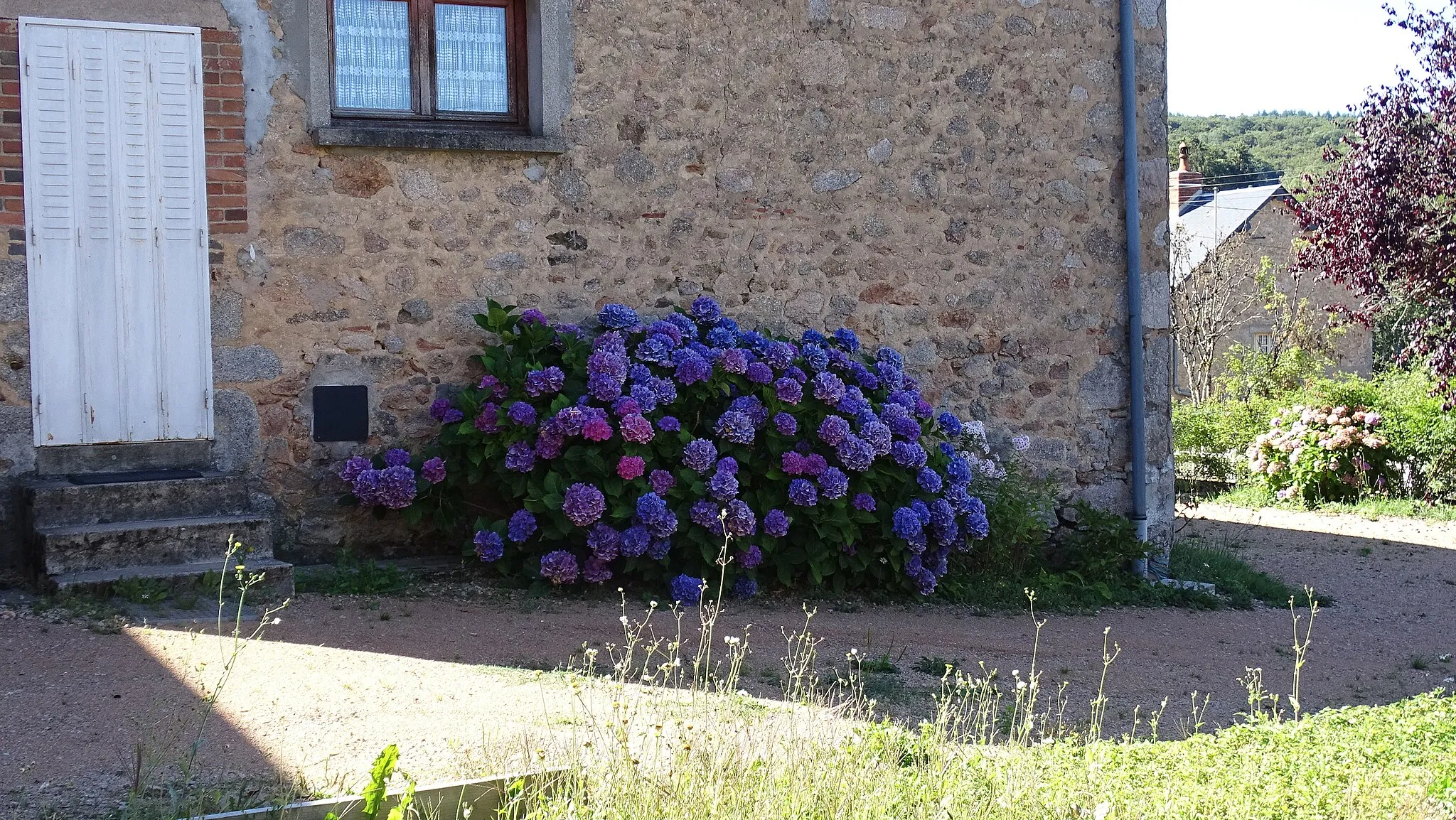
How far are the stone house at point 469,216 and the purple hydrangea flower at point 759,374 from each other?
799 mm

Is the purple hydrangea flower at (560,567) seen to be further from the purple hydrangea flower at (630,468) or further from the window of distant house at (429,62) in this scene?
the window of distant house at (429,62)

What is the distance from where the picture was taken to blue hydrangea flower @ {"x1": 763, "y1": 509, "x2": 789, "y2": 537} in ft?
18.5

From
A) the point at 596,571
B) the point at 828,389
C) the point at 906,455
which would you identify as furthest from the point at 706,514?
the point at 906,455

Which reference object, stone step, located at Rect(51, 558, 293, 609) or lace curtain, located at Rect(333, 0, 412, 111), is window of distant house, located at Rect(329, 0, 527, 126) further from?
stone step, located at Rect(51, 558, 293, 609)

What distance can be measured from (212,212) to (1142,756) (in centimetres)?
454

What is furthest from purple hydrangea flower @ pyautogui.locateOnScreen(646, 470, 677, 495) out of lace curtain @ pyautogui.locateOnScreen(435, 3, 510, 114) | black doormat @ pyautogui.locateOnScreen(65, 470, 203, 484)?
lace curtain @ pyautogui.locateOnScreen(435, 3, 510, 114)

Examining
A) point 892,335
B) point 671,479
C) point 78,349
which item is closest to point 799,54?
point 892,335

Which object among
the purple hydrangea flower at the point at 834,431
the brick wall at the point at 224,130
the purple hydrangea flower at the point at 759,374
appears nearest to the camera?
the brick wall at the point at 224,130

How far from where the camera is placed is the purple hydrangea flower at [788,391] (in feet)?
19.5

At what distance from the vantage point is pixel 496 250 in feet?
20.5

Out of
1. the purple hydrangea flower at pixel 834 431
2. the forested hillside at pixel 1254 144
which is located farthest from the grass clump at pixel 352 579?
the forested hillside at pixel 1254 144

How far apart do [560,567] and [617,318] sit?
1.29 metres

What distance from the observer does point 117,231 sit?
5656mm

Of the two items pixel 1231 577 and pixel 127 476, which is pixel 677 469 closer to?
pixel 127 476
